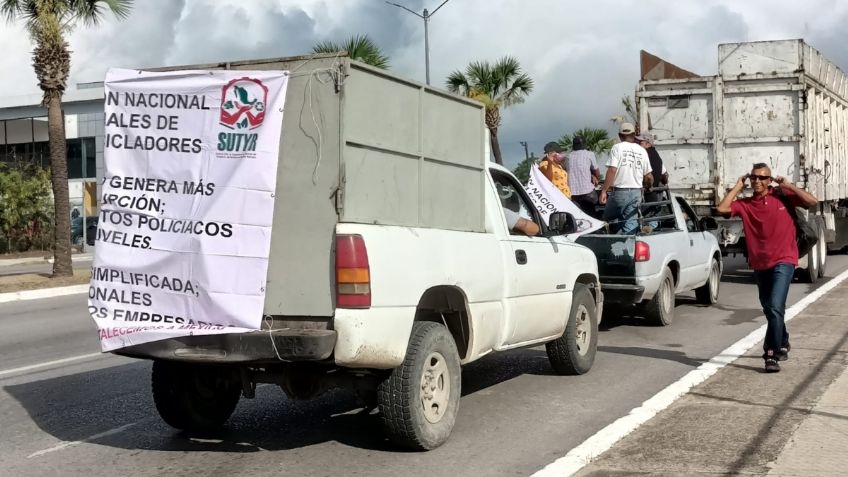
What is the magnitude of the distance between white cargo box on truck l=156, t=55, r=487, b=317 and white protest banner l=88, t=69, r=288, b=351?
4.0 inches

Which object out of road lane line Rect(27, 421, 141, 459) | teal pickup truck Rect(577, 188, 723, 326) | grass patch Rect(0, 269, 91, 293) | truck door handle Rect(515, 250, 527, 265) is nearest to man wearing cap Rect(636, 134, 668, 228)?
teal pickup truck Rect(577, 188, 723, 326)

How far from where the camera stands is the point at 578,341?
826 centimetres

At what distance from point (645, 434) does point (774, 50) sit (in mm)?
12177

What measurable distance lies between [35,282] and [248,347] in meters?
17.7

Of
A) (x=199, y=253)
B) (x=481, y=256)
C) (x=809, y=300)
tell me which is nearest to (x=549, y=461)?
(x=481, y=256)

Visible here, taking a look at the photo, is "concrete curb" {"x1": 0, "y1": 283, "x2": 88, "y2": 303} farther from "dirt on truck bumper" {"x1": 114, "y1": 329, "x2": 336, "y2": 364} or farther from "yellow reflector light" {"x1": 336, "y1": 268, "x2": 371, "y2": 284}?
"yellow reflector light" {"x1": 336, "y1": 268, "x2": 371, "y2": 284}

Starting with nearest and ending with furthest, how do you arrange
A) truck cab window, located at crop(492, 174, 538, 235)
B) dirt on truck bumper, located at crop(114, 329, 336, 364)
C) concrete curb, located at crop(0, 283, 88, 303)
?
dirt on truck bumper, located at crop(114, 329, 336, 364) → truck cab window, located at crop(492, 174, 538, 235) → concrete curb, located at crop(0, 283, 88, 303)

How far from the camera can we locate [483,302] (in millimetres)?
6398

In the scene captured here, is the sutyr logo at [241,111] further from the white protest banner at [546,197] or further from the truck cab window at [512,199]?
the white protest banner at [546,197]

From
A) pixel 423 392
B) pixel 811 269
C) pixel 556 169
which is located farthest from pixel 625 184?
pixel 423 392

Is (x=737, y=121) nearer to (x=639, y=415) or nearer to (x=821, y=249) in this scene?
(x=821, y=249)

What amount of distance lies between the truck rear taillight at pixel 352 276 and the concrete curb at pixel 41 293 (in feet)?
50.1

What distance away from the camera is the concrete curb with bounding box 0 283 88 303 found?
736 inches

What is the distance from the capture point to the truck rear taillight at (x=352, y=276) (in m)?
5.21
